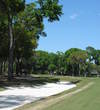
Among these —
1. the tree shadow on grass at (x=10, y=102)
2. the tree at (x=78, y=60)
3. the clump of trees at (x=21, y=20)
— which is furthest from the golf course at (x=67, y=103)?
the tree at (x=78, y=60)

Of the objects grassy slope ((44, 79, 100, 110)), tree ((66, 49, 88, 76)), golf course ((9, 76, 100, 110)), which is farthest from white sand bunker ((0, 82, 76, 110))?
tree ((66, 49, 88, 76))

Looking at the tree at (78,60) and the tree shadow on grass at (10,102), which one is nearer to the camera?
the tree shadow on grass at (10,102)

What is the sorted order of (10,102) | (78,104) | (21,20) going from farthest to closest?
1. (21,20)
2. (10,102)
3. (78,104)

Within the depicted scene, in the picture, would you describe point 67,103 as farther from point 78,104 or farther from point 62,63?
point 62,63

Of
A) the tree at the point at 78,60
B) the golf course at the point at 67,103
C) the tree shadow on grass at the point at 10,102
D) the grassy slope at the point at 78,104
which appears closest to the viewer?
the grassy slope at the point at 78,104

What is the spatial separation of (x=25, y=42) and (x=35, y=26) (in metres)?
8.88

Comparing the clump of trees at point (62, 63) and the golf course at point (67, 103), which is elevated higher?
the clump of trees at point (62, 63)

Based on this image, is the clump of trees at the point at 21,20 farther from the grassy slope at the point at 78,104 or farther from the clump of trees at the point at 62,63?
the clump of trees at the point at 62,63

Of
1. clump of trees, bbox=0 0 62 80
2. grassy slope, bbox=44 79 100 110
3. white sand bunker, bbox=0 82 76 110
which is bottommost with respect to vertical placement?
grassy slope, bbox=44 79 100 110

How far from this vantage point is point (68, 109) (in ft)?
42.6

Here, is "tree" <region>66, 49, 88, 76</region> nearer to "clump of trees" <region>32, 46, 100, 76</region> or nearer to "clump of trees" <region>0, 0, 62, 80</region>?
"clump of trees" <region>32, 46, 100, 76</region>

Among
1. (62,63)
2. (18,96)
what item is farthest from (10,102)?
(62,63)

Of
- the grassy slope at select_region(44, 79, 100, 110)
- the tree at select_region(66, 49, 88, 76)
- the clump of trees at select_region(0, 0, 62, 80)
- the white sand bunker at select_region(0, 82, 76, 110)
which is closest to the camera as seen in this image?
the grassy slope at select_region(44, 79, 100, 110)

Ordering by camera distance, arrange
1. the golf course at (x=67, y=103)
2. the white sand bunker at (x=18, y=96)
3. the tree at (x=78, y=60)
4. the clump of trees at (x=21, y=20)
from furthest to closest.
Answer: the tree at (x=78, y=60) < the clump of trees at (x=21, y=20) < the white sand bunker at (x=18, y=96) < the golf course at (x=67, y=103)
